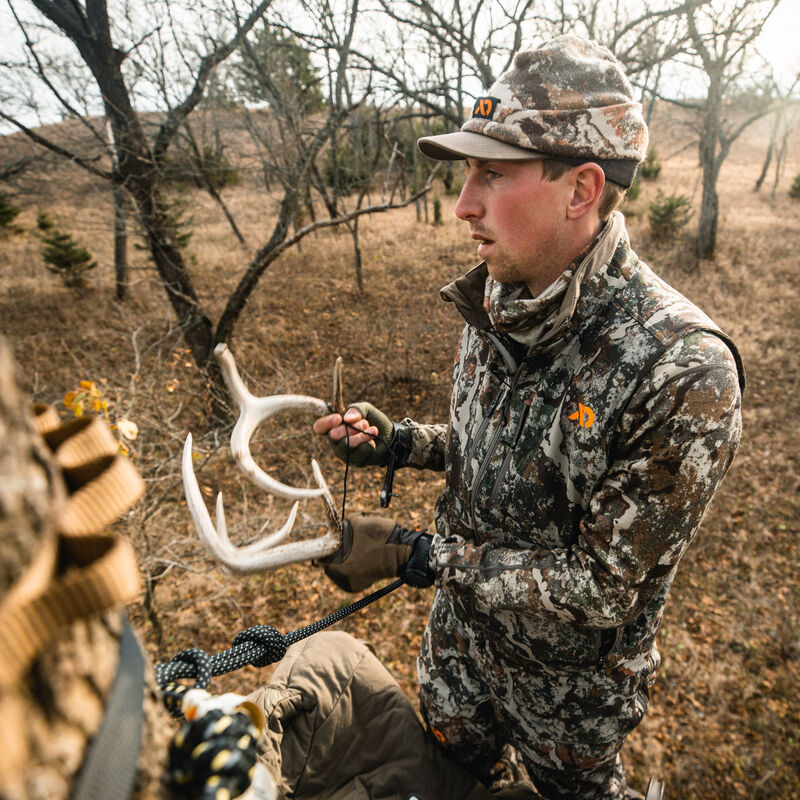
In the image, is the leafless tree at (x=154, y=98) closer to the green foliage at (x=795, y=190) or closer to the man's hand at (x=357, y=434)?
the man's hand at (x=357, y=434)

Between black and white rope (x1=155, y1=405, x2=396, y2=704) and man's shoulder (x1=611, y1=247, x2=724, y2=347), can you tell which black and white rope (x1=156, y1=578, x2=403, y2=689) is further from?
man's shoulder (x1=611, y1=247, x2=724, y2=347)

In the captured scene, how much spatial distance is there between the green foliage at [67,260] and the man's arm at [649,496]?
15979 mm

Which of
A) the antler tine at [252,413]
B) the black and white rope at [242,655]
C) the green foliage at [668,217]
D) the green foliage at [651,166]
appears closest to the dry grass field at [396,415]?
the green foliage at [668,217]

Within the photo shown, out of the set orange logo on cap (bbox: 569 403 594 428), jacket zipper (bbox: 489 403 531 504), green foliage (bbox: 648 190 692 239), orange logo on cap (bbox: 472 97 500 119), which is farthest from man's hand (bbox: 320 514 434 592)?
green foliage (bbox: 648 190 692 239)

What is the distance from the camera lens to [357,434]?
8.11 feet

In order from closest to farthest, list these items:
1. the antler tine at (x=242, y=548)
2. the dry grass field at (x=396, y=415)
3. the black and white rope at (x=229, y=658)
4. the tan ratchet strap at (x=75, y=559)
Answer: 1. the tan ratchet strap at (x=75, y=559)
2. the black and white rope at (x=229, y=658)
3. the antler tine at (x=242, y=548)
4. the dry grass field at (x=396, y=415)

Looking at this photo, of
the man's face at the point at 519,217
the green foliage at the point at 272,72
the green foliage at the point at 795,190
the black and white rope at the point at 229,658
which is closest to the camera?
the black and white rope at the point at 229,658

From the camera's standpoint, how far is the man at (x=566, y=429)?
1.54 metres

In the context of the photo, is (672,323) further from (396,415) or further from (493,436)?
(396,415)

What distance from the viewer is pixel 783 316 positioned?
10.4 metres

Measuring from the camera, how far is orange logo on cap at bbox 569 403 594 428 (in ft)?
Result: 5.58

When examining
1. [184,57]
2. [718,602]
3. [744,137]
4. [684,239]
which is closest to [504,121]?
[718,602]

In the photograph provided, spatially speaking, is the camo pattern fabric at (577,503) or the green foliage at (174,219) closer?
the camo pattern fabric at (577,503)

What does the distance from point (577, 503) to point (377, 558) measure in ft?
3.01
